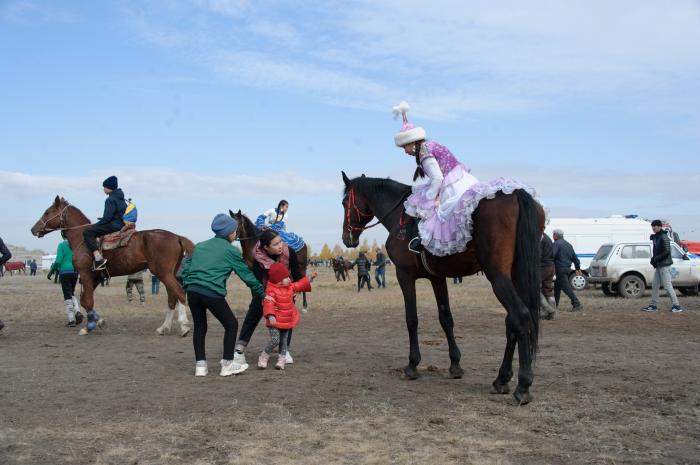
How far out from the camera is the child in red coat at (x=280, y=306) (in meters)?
8.00

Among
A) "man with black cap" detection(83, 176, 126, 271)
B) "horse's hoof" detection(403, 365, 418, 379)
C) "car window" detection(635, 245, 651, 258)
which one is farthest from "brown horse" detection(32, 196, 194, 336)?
"car window" detection(635, 245, 651, 258)

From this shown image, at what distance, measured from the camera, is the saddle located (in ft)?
41.5

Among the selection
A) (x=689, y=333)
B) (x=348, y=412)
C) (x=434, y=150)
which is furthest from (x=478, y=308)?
(x=348, y=412)

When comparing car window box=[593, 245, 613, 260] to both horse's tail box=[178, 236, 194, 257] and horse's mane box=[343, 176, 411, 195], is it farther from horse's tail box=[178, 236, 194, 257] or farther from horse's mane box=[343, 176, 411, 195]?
horse's mane box=[343, 176, 411, 195]

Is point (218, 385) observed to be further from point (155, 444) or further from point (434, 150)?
point (434, 150)

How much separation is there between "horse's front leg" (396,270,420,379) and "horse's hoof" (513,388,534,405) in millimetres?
1605

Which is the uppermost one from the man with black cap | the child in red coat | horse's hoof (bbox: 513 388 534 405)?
the man with black cap

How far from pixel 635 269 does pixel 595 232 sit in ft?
26.1

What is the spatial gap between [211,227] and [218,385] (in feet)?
6.15

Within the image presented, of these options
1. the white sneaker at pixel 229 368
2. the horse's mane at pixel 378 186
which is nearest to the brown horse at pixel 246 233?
the horse's mane at pixel 378 186

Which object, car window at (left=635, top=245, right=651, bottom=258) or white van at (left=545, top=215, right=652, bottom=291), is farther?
white van at (left=545, top=215, right=652, bottom=291)

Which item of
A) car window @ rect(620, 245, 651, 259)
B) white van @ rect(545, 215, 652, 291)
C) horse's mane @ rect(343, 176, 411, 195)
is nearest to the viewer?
horse's mane @ rect(343, 176, 411, 195)

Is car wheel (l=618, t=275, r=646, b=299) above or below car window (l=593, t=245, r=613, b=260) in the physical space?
below

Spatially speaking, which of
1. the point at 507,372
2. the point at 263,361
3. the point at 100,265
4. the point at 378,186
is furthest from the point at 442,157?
the point at 100,265
